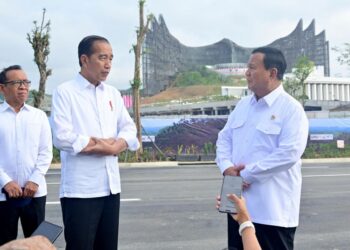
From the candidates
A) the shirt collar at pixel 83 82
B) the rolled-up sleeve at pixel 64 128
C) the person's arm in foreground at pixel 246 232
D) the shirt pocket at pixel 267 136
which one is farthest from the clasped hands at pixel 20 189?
the person's arm in foreground at pixel 246 232

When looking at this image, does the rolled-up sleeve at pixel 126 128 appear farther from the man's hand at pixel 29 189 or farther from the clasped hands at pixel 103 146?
the man's hand at pixel 29 189

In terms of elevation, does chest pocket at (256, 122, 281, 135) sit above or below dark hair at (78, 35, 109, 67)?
below

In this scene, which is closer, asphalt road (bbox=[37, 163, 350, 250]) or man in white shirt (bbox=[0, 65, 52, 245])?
man in white shirt (bbox=[0, 65, 52, 245])

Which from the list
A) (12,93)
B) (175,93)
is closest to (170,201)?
(12,93)

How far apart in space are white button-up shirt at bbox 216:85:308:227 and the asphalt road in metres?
2.91

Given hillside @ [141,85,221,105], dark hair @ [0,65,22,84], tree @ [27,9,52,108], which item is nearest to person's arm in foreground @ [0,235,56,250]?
dark hair @ [0,65,22,84]

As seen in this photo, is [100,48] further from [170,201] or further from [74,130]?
[170,201]

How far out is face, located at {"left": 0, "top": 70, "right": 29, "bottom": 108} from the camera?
4320 millimetres

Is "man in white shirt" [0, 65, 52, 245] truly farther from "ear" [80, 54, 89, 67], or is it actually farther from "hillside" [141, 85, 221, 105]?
"hillside" [141, 85, 221, 105]

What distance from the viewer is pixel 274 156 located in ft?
11.7

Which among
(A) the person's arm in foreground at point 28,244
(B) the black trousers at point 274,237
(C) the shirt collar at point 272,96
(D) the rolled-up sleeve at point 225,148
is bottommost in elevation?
(B) the black trousers at point 274,237

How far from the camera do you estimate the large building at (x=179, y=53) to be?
13225 cm

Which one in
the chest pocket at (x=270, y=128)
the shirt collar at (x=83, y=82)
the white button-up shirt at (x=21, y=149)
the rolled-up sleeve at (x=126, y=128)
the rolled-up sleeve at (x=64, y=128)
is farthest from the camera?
the white button-up shirt at (x=21, y=149)

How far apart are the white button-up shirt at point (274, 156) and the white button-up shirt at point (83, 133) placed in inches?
34.1
